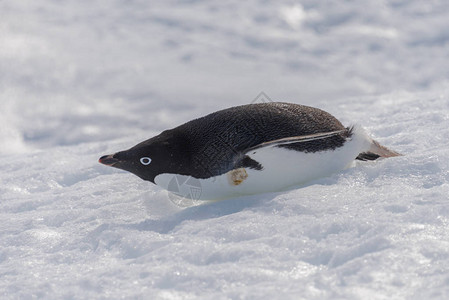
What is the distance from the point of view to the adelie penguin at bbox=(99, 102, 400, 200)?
10.5 feet

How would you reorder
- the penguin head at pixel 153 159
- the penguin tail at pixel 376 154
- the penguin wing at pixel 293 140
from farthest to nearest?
the penguin tail at pixel 376 154
the penguin head at pixel 153 159
the penguin wing at pixel 293 140

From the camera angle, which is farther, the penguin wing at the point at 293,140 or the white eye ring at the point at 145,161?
the white eye ring at the point at 145,161

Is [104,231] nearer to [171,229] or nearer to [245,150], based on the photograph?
[171,229]

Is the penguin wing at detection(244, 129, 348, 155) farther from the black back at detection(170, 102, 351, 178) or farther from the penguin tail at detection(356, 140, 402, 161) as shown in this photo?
the penguin tail at detection(356, 140, 402, 161)

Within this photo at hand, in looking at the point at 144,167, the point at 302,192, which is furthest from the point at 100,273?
the point at 302,192

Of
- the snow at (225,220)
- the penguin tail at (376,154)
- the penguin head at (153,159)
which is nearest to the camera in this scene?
the snow at (225,220)

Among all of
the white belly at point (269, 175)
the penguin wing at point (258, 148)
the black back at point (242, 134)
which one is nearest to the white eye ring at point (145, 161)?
the white belly at point (269, 175)

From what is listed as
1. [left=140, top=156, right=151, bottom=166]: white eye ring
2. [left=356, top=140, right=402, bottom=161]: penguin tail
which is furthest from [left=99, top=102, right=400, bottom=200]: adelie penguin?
[left=356, top=140, right=402, bottom=161]: penguin tail

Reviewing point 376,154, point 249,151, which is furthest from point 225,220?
point 376,154

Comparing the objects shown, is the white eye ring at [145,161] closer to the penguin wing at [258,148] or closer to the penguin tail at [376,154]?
the penguin wing at [258,148]

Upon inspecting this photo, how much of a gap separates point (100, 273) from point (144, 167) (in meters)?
0.91

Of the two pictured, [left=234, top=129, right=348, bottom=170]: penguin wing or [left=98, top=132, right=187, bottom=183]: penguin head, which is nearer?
[left=234, top=129, right=348, bottom=170]: penguin wing

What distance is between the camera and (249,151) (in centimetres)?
316

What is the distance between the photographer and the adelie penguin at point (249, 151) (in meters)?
3.21
